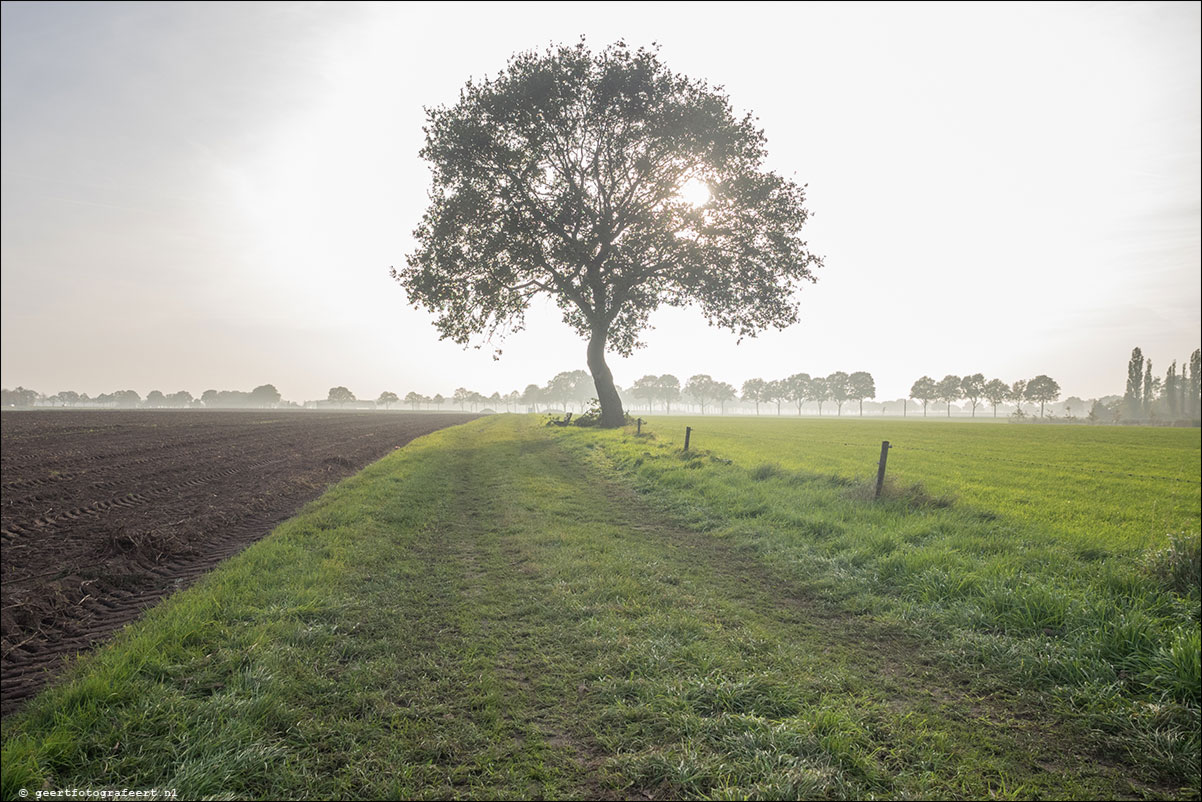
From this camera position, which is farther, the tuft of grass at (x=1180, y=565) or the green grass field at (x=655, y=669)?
the tuft of grass at (x=1180, y=565)

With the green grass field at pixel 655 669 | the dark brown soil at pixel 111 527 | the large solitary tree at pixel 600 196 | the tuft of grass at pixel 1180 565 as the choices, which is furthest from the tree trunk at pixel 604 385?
the tuft of grass at pixel 1180 565

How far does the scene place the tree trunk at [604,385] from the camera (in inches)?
Result: 1335

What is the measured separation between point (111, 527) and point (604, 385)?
2670 centimetres

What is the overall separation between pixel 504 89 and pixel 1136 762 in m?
34.1

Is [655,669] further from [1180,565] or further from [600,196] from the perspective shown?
[600,196]

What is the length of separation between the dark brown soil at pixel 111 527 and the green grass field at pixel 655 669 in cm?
87

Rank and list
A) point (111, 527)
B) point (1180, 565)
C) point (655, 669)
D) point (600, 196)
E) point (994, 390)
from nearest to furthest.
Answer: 1. point (655, 669)
2. point (1180, 565)
3. point (111, 527)
4. point (600, 196)
5. point (994, 390)

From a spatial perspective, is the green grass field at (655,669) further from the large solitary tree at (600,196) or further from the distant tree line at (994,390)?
the distant tree line at (994,390)

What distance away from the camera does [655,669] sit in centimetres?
491

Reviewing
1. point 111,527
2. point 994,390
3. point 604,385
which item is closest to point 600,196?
point 604,385

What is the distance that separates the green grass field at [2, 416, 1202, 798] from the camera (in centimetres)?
353

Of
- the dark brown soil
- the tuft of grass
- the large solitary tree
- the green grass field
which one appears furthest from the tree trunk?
the tuft of grass

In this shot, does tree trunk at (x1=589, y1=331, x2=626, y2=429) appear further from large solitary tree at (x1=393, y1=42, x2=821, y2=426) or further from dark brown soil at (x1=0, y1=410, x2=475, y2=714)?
dark brown soil at (x1=0, y1=410, x2=475, y2=714)

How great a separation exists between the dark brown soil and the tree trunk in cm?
1630
